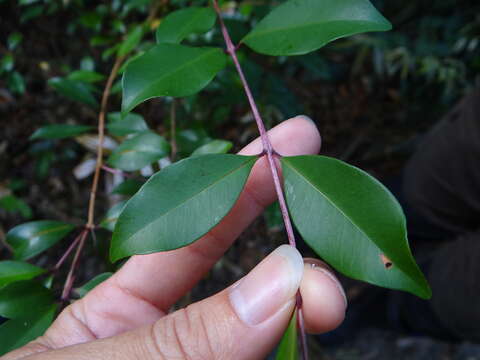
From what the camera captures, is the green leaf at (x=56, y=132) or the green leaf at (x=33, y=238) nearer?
the green leaf at (x=33, y=238)

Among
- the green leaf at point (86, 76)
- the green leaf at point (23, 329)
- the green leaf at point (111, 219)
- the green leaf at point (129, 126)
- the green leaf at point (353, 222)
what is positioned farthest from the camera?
the green leaf at point (86, 76)

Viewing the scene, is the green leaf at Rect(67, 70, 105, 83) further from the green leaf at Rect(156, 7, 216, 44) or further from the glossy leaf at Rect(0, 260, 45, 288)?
the glossy leaf at Rect(0, 260, 45, 288)

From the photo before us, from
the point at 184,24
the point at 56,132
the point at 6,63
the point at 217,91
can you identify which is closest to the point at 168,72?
the point at 184,24

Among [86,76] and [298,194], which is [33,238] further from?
[298,194]

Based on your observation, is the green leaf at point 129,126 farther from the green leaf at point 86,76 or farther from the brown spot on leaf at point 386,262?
the brown spot on leaf at point 386,262

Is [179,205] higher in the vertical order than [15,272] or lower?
higher

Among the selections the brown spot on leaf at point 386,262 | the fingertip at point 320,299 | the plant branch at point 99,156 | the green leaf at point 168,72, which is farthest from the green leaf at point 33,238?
the brown spot on leaf at point 386,262
